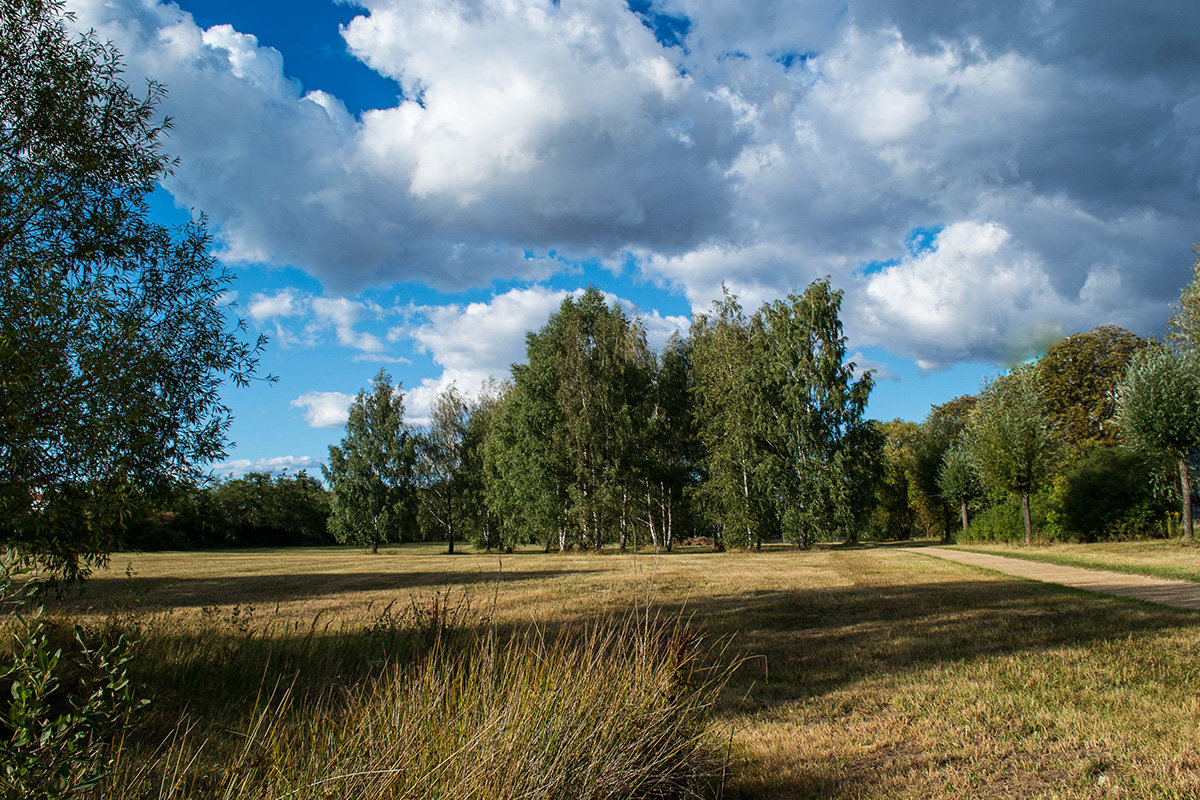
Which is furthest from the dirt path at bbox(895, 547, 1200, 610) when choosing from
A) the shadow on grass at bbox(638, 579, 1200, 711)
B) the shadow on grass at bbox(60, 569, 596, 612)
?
the shadow on grass at bbox(60, 569, 596, 612)

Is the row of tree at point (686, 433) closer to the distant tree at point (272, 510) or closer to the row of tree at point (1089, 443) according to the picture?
the row of tree at point (1089, 443)

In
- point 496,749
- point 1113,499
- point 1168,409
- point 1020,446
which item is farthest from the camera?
point 1020,446

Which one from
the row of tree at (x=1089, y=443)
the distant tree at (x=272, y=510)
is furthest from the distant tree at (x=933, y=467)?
the distant tree at (x=272, y=510)

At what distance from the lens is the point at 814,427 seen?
101 feet

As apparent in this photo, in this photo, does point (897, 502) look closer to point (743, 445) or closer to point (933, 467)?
point (933, 467)

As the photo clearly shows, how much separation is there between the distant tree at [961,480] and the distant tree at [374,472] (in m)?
33.2

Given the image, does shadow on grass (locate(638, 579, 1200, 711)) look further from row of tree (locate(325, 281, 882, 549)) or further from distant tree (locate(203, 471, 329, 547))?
distant tree (locate(203, 471, 329, 547))

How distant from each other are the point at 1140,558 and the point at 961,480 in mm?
21937

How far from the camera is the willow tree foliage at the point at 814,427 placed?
30.2 metres

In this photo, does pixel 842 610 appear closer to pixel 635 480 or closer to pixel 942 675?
pixel 942 675

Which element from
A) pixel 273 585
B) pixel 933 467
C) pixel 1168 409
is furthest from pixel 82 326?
pixel 933 467

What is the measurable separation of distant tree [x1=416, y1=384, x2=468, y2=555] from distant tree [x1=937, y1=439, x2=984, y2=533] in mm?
29757

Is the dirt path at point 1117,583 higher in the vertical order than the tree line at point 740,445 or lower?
lower

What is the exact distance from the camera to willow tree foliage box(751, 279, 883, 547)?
3017 cm
